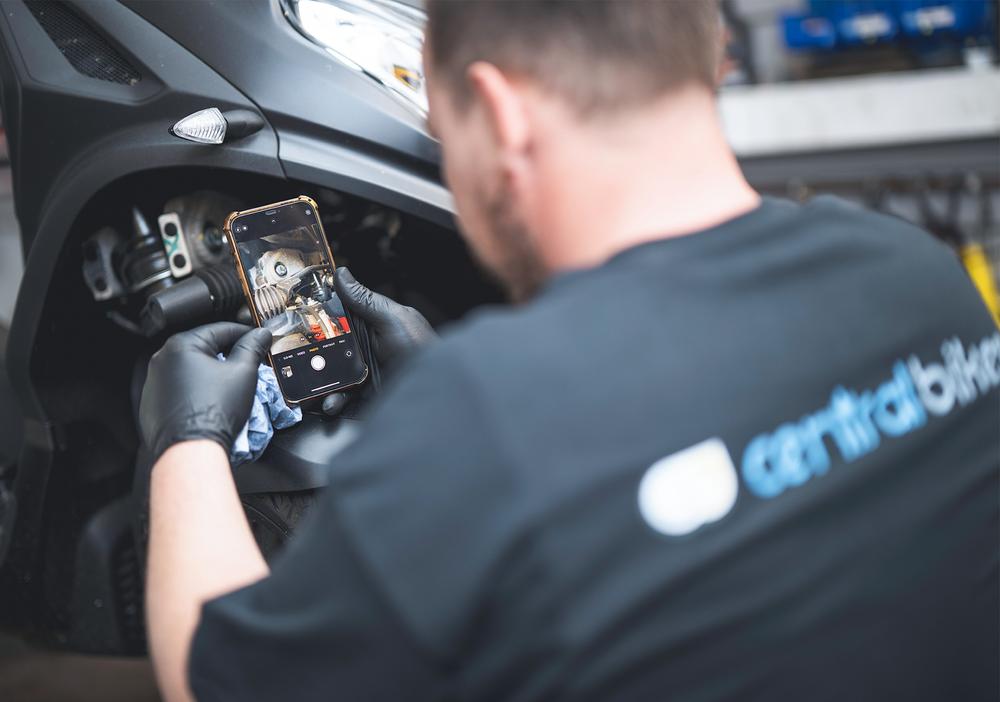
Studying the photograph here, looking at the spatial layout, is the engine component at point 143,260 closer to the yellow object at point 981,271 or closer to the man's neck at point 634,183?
the man's neck at point 634,183

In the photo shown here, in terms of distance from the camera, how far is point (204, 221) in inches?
47.1

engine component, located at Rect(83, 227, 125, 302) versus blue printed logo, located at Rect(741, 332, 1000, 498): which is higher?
engine component, located at Rect(83, 227, 125, 302)

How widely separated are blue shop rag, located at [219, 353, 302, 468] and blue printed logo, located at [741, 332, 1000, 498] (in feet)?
1.86

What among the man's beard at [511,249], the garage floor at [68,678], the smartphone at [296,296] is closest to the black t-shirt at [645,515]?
the man's beard at [511,249]

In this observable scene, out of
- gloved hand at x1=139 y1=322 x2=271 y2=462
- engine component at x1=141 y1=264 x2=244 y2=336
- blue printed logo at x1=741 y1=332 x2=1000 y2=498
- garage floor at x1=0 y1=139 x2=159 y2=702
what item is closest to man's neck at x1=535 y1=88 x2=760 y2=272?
blue printed logo at x1=741 y1=332 x2=1000 y2=498

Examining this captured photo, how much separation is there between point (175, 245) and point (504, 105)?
627 mm

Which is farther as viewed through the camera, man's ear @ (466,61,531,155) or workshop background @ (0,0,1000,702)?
workshop background @ (0,0,1000,702)

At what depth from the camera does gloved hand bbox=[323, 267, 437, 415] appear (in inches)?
42.8

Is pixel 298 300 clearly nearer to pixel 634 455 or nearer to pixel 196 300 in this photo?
pixel 196 300

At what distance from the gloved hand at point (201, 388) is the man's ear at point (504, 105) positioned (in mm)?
415

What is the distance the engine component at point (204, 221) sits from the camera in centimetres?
118

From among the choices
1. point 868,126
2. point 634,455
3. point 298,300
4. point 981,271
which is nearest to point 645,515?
point 634,455

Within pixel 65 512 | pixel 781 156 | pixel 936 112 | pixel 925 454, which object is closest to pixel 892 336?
pixel 925 454

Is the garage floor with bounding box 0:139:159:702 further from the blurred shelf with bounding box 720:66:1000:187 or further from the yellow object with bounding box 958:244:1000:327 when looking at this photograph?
the blurred shelf with bounding box 720:66:1000:187
